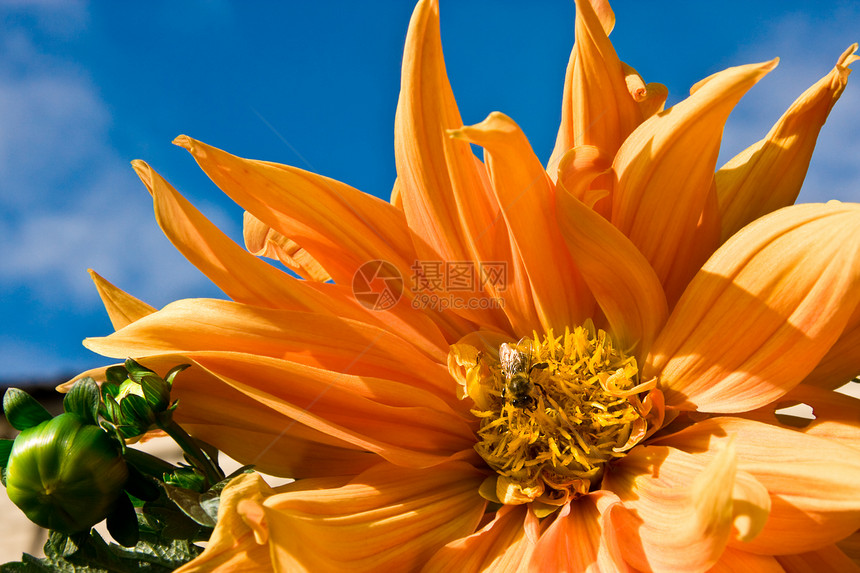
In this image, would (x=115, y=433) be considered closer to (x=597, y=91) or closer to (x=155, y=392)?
(x=155, y=392)

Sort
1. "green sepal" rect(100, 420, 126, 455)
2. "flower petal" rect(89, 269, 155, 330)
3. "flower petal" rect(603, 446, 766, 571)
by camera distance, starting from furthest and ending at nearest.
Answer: "flower petal" rect(89, 269, 155, 330) < "green sepal" rect(100, 420, 126, 455) < "flower petal" rect(603, 446, 766, 571)

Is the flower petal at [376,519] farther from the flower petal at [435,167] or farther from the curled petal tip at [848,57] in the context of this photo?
the curled petal tip at [848,57]

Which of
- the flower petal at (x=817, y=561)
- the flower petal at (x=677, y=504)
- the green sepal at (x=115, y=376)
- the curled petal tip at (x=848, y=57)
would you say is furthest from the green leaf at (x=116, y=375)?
the curled petal tip at (x=848, y=57)

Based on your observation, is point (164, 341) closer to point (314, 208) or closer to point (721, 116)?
point (314, 208)

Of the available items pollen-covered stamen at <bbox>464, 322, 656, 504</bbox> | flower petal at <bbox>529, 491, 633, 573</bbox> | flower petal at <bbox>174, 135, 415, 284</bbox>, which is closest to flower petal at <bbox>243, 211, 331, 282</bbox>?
flower petal at <bbox>174, 135, 415, 284</bbox>

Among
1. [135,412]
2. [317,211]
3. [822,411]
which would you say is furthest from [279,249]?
[822,411]

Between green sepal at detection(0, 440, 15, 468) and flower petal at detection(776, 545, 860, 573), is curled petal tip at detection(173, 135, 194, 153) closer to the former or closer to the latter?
green sepal at detection(0, 440, 15, 468)

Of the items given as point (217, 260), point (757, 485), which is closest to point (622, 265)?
point (757, 485)
